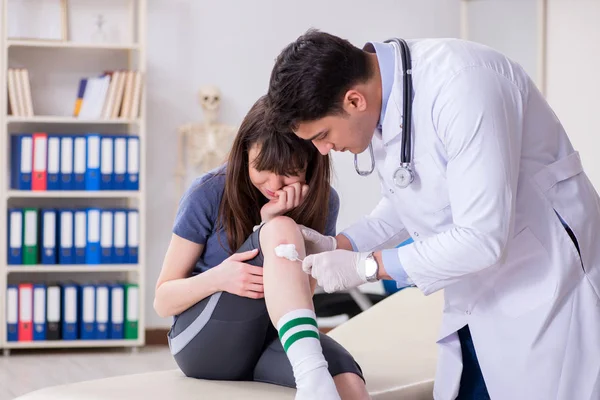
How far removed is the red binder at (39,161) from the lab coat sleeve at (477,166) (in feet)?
9.72

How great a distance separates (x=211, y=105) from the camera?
4.33m

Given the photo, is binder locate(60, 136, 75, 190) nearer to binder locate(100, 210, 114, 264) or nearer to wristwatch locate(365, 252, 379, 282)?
binder locate(100, 210, 114, 264)

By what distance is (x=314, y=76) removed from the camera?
140 centimetres

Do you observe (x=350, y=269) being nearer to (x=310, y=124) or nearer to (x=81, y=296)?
(x=310, y=124)

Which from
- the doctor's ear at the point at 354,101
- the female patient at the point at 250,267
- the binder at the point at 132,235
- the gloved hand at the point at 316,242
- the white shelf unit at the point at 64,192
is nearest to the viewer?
the doctor's ear at the point at 354,101

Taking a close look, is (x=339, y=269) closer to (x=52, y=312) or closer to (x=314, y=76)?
(x=314, y=76)

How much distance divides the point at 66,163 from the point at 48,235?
0.35 meters

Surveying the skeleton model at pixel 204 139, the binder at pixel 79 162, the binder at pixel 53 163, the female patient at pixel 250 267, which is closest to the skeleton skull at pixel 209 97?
the skeleton model at pixel 204 139

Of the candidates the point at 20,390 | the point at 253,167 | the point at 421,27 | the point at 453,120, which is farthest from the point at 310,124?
the point at 421,27

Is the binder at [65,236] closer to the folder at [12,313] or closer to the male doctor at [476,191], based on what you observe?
the folder at [12,313]

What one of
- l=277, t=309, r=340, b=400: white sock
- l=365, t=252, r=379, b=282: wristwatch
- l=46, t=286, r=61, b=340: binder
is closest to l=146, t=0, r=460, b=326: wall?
l=46, t=286, r=61, b=340: binder

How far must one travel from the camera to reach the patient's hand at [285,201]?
1.87 metres

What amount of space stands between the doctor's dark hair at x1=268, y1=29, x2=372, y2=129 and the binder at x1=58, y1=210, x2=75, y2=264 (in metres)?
2.80

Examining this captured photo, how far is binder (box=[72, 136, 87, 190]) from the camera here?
4.04 meters
